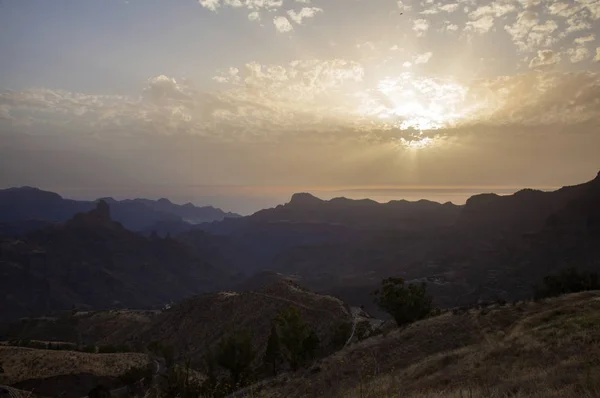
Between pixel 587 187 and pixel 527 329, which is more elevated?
pixel 587 187

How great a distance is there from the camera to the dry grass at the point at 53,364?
5344 cm

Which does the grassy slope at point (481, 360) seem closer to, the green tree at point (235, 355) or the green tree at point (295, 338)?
the green tree at point (295, 338)

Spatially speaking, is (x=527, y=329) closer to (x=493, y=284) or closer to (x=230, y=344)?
(x=230, y=344)

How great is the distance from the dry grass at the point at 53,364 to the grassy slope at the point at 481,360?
4181 centimetres

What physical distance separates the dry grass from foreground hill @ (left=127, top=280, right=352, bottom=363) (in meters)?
14.0

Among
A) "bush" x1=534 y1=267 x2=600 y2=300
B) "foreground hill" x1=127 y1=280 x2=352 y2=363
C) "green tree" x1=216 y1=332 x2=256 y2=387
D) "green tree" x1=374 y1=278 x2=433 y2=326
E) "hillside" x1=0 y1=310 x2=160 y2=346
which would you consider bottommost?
"hillside" x1=0 y1=310 x2=160 y2=346

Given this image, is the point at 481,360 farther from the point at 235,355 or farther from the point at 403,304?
the point at 403,304

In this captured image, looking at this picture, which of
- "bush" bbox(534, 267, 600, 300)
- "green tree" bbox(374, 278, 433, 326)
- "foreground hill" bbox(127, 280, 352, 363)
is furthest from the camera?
"foreground hill" bbox(127, 280, 352, 363)

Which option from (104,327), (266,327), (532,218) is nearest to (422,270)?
(532,218)

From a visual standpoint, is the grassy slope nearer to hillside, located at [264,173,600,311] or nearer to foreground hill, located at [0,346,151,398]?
foreground hill, located at [0,346,151,398]

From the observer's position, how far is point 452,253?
189750mm

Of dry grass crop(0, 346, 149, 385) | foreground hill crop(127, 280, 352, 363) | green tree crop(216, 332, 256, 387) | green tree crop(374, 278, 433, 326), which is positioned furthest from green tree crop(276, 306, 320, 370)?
dry grass crop(0, 346, 149, 385)

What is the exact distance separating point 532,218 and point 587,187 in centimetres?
2972

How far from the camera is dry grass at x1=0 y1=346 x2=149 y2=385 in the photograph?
53438mm
